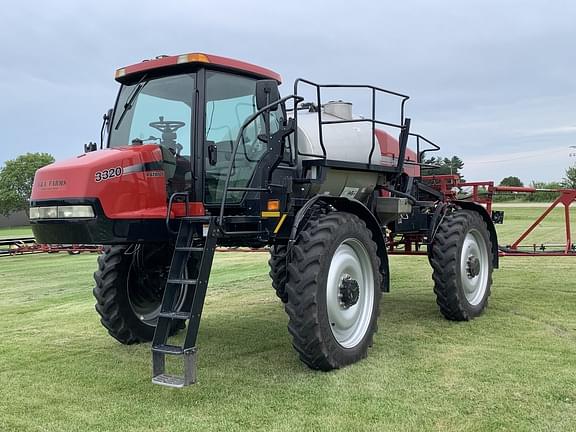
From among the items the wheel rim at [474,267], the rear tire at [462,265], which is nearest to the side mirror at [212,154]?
the rear tire at [462,265]

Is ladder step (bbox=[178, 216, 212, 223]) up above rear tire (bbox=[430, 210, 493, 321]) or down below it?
above

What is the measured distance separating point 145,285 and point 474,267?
4.27 metres

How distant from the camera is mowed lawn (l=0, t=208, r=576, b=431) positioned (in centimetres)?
419

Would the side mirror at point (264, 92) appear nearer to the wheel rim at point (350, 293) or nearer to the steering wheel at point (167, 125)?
the steering wheel at point (167, 125)

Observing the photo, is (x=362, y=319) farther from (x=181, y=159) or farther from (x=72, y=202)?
(x=72, y=202)

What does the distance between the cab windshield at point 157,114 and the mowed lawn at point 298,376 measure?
2145mm

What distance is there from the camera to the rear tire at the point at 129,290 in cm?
638

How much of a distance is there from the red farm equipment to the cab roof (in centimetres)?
2

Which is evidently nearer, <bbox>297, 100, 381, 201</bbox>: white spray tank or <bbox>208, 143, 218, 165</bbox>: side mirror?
<bbox>208, 143, 218, 165</bbox>: side mirror

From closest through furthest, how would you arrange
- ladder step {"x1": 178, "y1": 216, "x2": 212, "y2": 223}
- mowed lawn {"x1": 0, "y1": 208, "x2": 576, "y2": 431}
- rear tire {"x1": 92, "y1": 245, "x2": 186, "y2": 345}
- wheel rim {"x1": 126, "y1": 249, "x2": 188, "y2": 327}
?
1. mowed lawn {"x1": 0, "y1": 208, "x2": 576, "y2": 431}
2. ladder step {"x1": 178, "y1": 216, "x2": 212, "y2": 223}
3. rear tire {"x1": 92, "y1": 245, "x2": 186, "y2": 345}
4. wheel rim {"x1": 126, "y1": 249, "x2": 188, "y2": 327}

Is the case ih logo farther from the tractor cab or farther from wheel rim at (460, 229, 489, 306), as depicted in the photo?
wheel rim at (460, 229, 489, 306)

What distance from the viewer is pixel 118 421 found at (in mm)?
4227

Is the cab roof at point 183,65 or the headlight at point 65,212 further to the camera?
the cab roof at point 183,65

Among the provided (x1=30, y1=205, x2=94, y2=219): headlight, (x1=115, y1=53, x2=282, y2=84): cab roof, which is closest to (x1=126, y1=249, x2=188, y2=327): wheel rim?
(x1=30, y1=205, x2=94, y2=219): headlight
